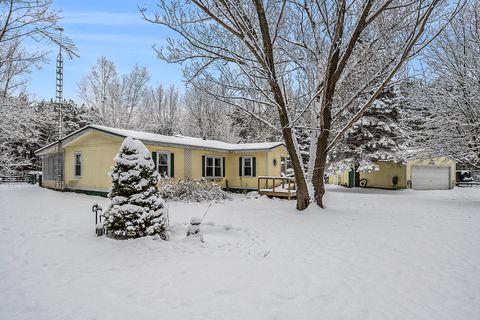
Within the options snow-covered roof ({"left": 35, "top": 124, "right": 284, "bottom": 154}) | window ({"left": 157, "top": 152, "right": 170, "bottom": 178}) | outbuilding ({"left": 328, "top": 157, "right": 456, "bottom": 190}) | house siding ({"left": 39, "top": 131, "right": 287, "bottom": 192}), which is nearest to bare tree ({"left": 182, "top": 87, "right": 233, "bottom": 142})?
house siding ({"left": 39, "top": 131, "right": 287, "bottom": 192})

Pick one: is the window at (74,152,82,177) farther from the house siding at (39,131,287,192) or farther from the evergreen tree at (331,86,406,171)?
the evergreen tree at (331,86,406,171)

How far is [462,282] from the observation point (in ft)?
13.8

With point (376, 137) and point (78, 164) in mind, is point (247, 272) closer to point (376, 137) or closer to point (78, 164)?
point (78, 164)

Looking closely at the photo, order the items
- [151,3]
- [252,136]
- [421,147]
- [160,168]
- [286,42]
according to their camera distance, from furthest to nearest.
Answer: [252,136], [160,168], [421,147], [286,42], [151,3]

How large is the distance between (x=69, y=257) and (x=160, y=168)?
368 inches

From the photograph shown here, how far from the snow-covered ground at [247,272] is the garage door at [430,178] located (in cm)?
1366

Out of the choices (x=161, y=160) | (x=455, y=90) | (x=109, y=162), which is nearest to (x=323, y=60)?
(x=455, y=90)

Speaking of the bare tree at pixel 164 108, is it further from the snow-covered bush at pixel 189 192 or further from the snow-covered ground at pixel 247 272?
the snow-covered ground at pixel 247 272

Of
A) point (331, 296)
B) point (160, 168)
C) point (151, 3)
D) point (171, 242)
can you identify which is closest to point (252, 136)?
point (160, 168)

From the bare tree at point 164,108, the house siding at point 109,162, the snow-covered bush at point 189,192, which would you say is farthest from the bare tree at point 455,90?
the bare tree at point 164,108

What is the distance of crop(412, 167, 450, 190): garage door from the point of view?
66.1 ft

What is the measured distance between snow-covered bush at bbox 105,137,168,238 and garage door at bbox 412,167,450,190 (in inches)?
777

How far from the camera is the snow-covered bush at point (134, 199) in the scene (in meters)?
5.97

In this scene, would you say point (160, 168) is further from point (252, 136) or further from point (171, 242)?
point (252, 136)
